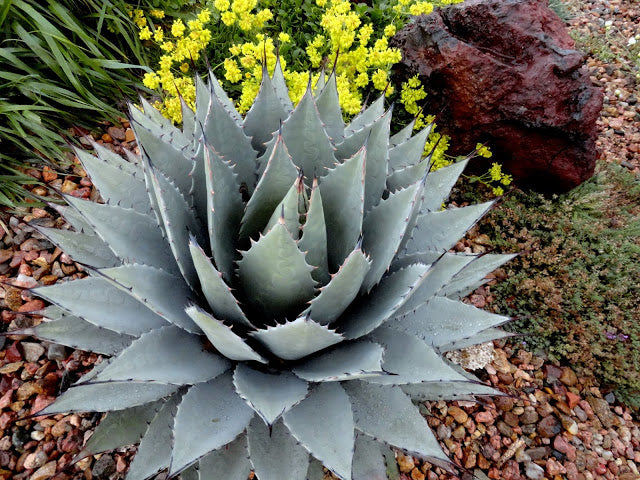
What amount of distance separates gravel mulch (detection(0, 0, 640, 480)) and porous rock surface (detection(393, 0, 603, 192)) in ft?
3.47

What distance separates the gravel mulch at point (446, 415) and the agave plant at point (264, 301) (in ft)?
1.96

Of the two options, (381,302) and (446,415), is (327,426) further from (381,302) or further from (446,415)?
(446,415)

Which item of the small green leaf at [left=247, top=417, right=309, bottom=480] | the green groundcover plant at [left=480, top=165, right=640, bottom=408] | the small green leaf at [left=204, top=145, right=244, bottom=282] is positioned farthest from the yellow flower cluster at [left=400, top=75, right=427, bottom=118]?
the small green leaf at [left=247, top=417, right=309, bottom=480]

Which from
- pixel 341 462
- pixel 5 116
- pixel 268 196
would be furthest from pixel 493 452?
pixel 5 116

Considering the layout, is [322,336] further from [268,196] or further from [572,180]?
[572,180]

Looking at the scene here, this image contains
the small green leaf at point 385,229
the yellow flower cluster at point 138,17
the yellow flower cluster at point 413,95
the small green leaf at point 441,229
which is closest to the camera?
the small green leaf at point 385,229

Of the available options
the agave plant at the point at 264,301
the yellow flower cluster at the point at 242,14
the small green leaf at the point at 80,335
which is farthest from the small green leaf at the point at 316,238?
the yellow flower cluster at the point at 242,14

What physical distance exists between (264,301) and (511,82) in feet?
7.68

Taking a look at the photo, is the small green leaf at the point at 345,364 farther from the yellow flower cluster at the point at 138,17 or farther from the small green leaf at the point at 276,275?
the yellow flower cluster at the point at 138,17

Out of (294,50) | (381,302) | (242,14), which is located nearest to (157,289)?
(381,302)

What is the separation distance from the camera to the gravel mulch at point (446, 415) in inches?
74.9

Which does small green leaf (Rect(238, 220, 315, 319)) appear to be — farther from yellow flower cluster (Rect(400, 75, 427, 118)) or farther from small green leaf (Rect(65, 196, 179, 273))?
yellow flower cluster (Rect(400, 75, 427, 118))

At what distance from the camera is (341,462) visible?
3.75ft

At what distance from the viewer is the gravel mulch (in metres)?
1.90
